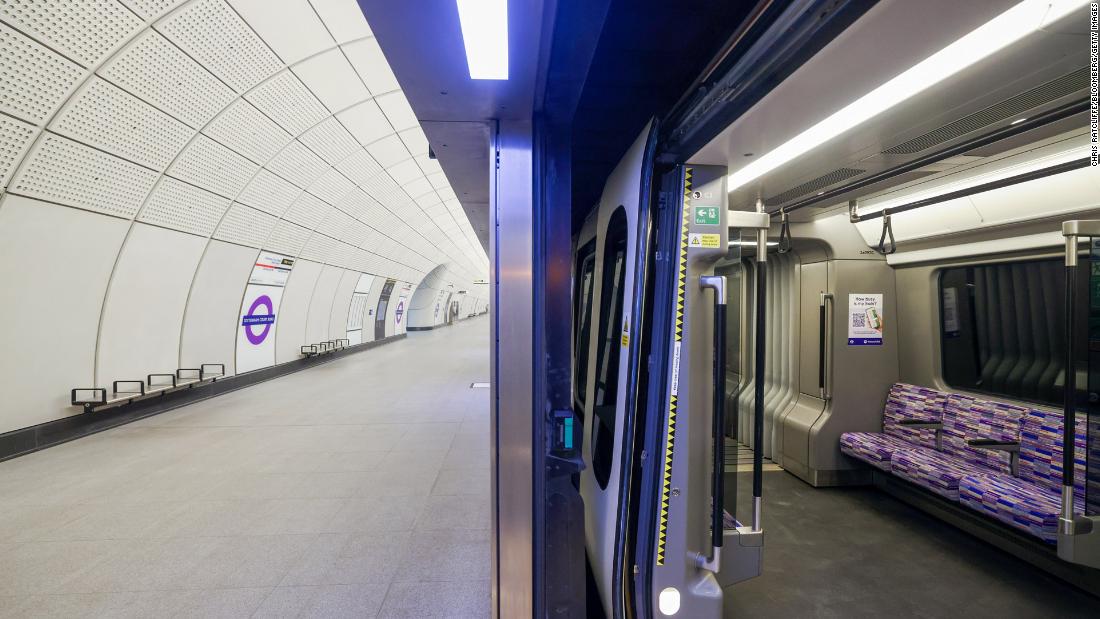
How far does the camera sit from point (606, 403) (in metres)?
2.76

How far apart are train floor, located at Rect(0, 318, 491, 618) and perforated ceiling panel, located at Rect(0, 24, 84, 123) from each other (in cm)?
360

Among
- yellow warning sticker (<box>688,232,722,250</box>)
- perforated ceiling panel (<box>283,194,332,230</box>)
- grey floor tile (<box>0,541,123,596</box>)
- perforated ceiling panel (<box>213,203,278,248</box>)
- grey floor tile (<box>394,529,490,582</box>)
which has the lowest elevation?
grey floor tile (<box>0,541,123,596</box>)

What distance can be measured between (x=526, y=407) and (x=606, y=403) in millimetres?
967

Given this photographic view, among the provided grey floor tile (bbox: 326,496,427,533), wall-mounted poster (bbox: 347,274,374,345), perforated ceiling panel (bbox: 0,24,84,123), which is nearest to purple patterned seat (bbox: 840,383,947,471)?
grey floor tile (bbox: 326,496,427,533)

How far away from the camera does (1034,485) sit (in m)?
3.36

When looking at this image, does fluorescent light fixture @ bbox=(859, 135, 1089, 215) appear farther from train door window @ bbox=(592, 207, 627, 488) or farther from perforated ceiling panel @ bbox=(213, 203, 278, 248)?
perforated ceiling panel @ bbox=(213, 203, 278, 248)

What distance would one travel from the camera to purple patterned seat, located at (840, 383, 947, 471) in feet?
13.9

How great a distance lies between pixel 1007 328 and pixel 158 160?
9.43 metres

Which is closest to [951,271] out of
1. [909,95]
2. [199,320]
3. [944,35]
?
[909,95]

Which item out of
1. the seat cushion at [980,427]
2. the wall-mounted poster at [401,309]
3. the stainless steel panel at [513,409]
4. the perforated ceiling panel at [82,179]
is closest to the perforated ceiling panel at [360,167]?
the perforated ceiling panel at [82,179]

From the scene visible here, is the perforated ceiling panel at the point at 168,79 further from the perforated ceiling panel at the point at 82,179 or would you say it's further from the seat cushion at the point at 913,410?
the seat cushion at the point at 913,410

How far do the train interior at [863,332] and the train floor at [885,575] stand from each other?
2cm

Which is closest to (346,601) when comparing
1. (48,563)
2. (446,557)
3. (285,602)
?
(285,602)

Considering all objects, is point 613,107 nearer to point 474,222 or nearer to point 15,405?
point 474,222
